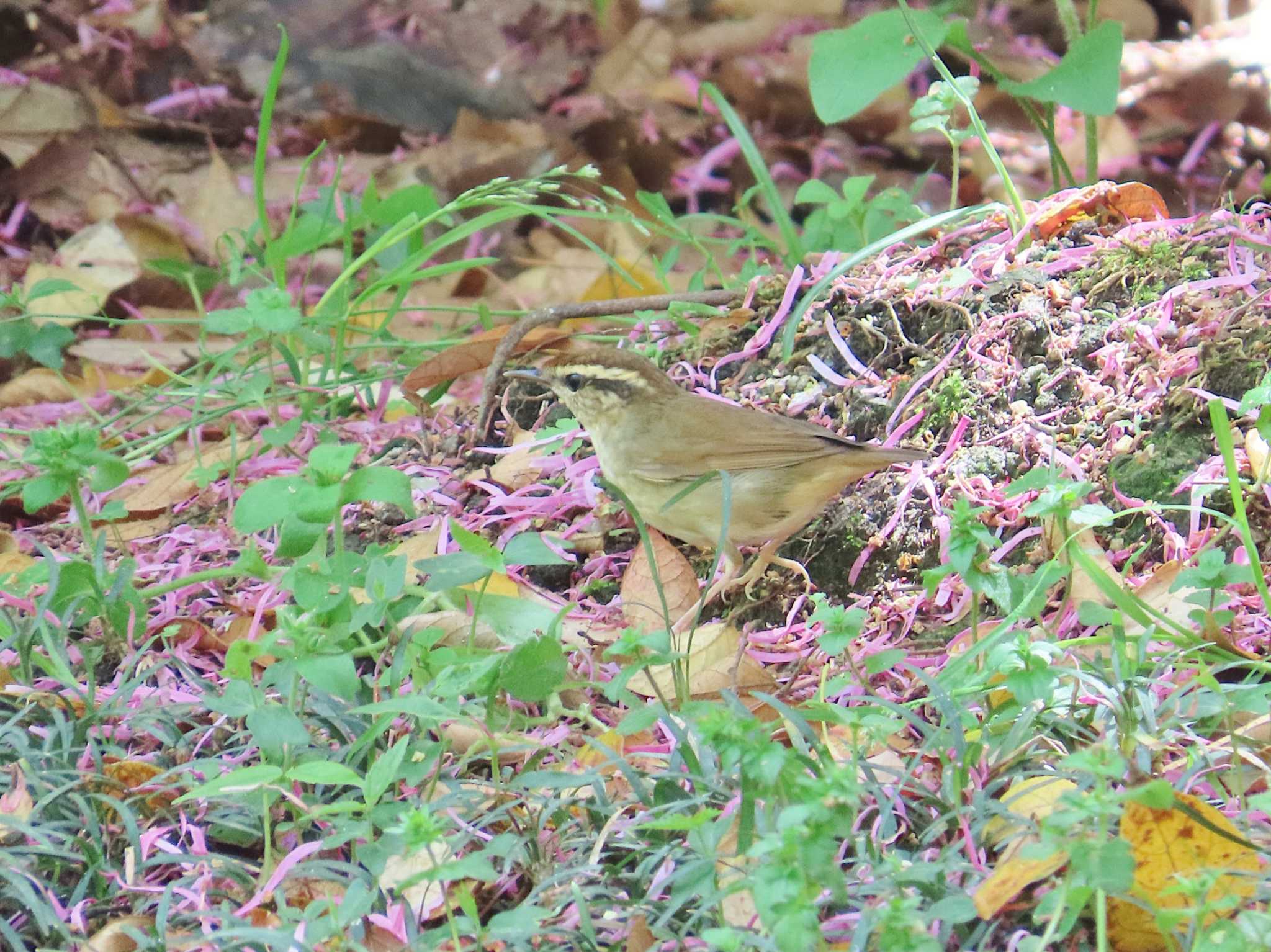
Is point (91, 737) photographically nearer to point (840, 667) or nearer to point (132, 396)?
point (840, 667)

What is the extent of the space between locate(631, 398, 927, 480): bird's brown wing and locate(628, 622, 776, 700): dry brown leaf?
0.57 m

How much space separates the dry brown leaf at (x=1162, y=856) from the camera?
2348 millimetres

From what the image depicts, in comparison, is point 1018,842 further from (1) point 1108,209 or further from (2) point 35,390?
(2) point 35,390

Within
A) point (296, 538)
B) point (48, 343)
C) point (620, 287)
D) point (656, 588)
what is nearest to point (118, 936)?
point (296, 538)

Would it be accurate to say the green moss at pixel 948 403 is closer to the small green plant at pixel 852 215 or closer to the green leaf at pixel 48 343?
the small green plant at pixel 852 215

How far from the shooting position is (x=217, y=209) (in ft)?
21.6

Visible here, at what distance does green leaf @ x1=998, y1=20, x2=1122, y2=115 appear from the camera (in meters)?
4.21

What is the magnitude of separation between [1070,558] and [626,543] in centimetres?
130

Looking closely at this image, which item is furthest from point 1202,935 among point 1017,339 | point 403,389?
point 403,389

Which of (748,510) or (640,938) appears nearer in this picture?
(640,938)

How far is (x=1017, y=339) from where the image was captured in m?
3.93

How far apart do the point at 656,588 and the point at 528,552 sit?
2.49 feet

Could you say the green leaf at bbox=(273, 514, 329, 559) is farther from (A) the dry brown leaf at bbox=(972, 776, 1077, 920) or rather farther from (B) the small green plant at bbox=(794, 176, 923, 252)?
(B) the small green plant at bbox=(794, 176, 923, 252)

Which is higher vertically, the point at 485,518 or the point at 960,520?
the point at 960,520
